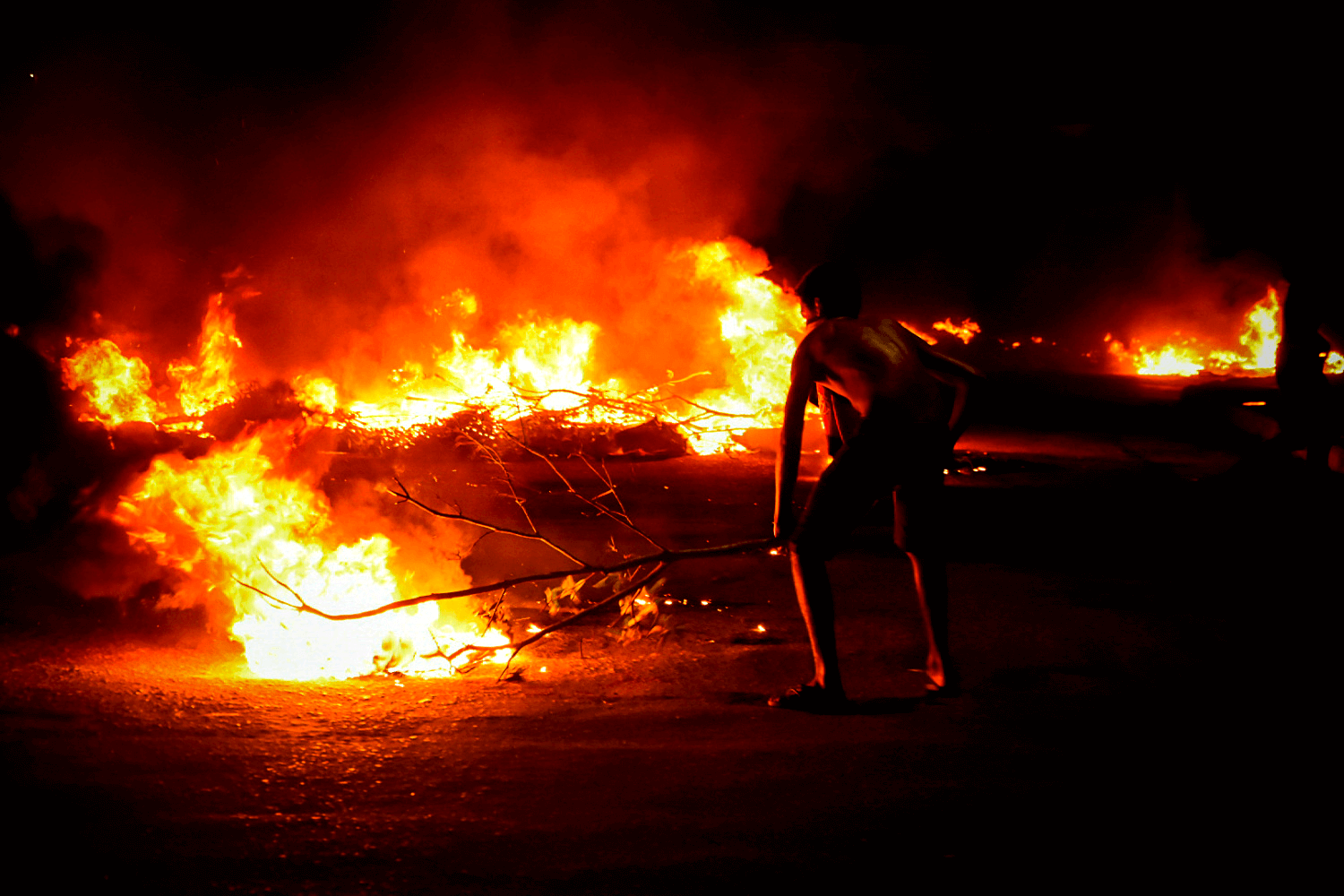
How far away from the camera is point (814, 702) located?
393 cm

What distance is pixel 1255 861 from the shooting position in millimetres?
2732

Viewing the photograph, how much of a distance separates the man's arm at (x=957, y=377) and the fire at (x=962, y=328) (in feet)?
90.0

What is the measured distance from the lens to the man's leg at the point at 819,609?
3.89m

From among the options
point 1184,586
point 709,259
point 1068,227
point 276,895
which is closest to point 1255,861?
point 276,895

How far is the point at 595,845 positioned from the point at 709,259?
15.9m

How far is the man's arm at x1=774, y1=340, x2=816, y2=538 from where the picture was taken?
3889 millimetres

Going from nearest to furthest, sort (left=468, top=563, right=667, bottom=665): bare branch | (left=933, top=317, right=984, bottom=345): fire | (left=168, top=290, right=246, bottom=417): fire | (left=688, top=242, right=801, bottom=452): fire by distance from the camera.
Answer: (left=468, top=563, right=667, bottom=665): bare branch, (left=168, top=290, right=246, bottom=417): fire, (left=688, top=242, right=801, bottom=452): fire, (left=933, top=317, right=984, bottom=345): fire

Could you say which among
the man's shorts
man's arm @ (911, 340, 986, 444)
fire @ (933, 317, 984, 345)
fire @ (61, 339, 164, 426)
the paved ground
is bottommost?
the paved ground

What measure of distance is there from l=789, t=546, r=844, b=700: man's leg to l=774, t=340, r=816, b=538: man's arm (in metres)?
0.14

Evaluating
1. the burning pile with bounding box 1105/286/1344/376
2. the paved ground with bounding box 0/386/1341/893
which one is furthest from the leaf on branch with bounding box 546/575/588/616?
the burning pile with bounding box 1105/286/1344/376

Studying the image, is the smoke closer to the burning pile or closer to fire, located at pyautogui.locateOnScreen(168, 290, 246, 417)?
fire, located at pyautogui.locateOnScreen(168, 290, 246, 417)

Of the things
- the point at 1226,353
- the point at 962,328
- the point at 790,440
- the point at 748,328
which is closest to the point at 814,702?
the point at 790,440

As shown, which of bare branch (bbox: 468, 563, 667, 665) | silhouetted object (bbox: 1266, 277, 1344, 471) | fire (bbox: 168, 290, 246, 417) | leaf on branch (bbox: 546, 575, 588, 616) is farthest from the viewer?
fire (bbox: 168, 290, 246, 417)

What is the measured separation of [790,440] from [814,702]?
1132 mm
